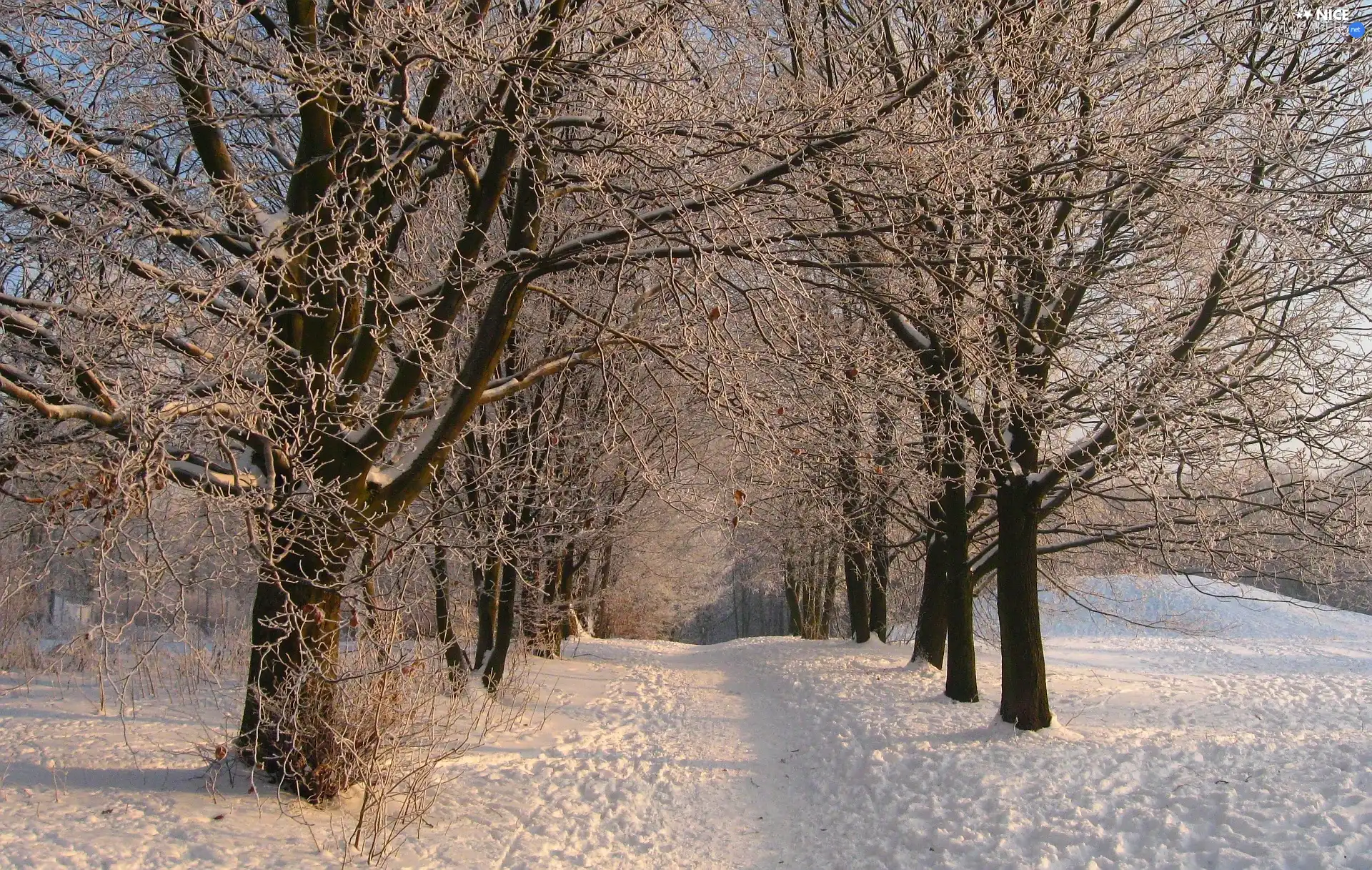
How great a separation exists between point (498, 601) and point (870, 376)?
590cm

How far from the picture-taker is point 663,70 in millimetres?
5258

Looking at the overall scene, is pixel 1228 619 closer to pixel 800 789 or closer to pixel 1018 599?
pixel 1018 599

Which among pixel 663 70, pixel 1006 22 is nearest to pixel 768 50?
pixel 663 70

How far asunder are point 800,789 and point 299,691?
14.1 feet

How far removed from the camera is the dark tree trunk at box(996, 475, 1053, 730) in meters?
7.64

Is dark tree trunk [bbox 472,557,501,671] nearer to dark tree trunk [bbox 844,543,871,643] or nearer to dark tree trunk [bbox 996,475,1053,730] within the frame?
dark tree trunk [bbox 996,475,1053,730]

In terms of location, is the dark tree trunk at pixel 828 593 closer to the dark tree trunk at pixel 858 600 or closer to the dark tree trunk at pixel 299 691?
the dark tree trunk at pixel 858 600

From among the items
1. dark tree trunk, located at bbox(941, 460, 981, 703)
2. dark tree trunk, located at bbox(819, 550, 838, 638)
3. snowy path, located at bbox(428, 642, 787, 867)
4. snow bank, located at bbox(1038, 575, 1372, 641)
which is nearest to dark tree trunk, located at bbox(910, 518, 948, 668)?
dark tree trunk, located at bbox(941, 460, 981, 703)

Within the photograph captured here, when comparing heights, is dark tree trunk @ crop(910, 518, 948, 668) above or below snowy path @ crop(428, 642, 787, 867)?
above

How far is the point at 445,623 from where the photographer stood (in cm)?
1024

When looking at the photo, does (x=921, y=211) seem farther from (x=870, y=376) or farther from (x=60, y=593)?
(x=60, y=593)

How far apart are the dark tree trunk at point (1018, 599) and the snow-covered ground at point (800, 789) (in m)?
0.35

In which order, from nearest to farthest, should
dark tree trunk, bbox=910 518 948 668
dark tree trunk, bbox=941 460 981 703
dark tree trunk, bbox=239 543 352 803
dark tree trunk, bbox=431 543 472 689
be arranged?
dark tree trunk, bbox=239 543 352 803 < dark tree trunk, bbox=431 543 472 689 < dark tree trunk, bbox=941 460 981 703 < dark tree trunk, bbox=910 518 948 668

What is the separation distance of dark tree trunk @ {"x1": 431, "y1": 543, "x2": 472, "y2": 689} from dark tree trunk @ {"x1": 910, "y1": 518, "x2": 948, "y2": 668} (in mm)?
6463
